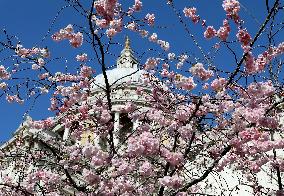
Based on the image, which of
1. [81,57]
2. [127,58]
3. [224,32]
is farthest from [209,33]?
[127,58]

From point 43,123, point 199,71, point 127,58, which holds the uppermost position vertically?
point 127,58

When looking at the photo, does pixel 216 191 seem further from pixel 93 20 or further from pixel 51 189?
pixel 93 20

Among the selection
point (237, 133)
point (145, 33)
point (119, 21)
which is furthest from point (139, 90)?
point (237, 133)

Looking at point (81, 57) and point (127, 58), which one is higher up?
point (127, 58)

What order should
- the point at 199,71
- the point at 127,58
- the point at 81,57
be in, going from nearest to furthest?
the point at 199,71 → the point at 81,57 → the point at 127,58

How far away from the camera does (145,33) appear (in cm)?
1078

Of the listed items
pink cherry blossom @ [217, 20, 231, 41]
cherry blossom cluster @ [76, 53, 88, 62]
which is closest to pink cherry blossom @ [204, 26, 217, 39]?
pink cherry blossom @ [217, 20, 231, 41]

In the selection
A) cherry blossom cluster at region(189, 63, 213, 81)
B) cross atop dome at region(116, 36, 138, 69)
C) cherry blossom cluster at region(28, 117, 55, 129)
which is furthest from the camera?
cherry blossom cluster at region(28, 117, 55, 129)

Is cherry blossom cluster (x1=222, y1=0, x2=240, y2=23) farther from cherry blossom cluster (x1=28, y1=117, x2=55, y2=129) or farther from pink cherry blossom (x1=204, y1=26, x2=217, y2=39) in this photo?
cherry blossom cluster (x1=28, y1=117, x2=55, y2=129)

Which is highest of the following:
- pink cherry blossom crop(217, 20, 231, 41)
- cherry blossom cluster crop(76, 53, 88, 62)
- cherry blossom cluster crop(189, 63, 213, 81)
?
Answer: cherry blossom cluster crop(76, 53, 88, 62)

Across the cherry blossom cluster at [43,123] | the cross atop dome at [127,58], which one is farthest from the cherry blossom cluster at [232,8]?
the cherry blossom cluster at [43,123]

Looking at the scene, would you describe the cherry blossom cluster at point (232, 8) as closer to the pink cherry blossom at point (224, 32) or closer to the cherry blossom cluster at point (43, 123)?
Result: the pink cherry blossom at point (224, 32)

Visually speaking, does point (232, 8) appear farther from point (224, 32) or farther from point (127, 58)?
point (127, 58)

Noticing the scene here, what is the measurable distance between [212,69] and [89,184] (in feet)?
10.6
